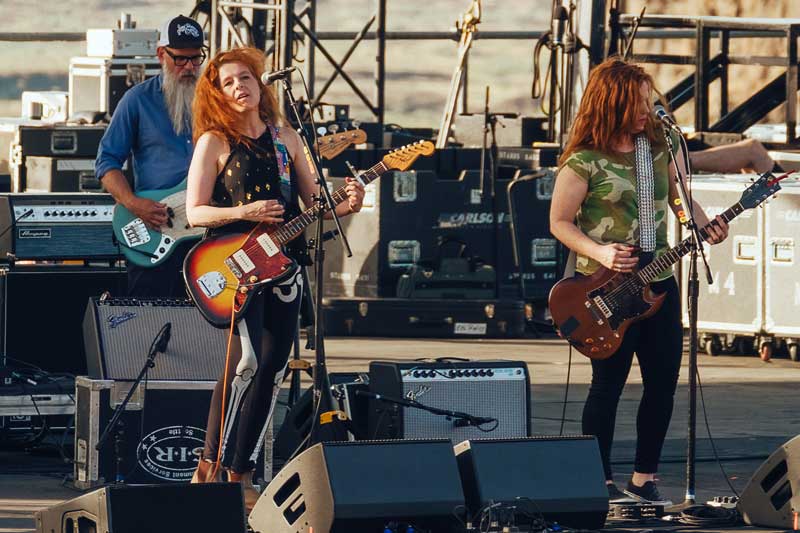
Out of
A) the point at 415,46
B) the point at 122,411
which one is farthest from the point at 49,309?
the point at 415,46

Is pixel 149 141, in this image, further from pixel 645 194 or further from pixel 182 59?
pixel 645 194

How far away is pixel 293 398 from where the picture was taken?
26.8 feet

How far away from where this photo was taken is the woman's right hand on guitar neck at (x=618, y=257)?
662cm

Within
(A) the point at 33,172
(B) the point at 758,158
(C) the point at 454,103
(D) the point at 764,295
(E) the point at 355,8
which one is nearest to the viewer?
(B) the point at 758,158

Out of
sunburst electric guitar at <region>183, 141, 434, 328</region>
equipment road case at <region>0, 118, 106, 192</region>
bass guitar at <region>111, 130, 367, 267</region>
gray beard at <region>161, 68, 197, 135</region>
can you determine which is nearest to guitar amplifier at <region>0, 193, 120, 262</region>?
bass guitar at <region>111, 130, 367, 267</region>

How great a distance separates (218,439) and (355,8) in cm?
1303

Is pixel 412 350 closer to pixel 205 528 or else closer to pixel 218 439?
pixel 218 439

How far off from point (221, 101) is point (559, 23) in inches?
320

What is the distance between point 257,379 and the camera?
6566 millimetres

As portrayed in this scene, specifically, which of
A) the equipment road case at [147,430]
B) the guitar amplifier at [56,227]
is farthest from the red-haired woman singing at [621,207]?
the guitar amplifier at [56,227]

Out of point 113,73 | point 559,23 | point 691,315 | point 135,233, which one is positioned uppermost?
point 559,23

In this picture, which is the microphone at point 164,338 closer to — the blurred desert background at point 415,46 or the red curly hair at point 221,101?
the red curly hair at point 221,101

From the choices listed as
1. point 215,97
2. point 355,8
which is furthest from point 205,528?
point 355,8

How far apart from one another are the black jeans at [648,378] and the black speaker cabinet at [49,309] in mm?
2610
